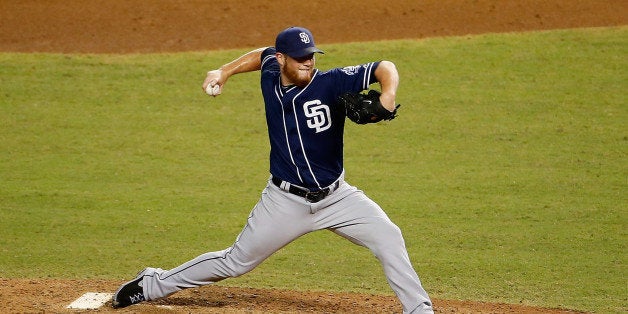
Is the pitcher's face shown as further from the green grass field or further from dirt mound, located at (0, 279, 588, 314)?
the green grass field

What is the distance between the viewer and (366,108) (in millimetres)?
4668

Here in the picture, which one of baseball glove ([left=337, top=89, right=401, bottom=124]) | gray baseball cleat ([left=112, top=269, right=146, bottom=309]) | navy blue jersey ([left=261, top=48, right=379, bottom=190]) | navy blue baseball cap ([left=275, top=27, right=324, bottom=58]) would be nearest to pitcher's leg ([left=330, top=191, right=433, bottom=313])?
navy blue jersey ([left=261, top=48, right=379, bottom=190])

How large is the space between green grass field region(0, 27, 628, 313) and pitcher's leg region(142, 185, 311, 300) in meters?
1.37

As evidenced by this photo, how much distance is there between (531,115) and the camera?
10.2 m

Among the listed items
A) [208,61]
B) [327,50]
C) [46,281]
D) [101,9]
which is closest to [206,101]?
[208,61]

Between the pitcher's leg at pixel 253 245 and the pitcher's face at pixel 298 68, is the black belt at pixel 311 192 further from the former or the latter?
the pitcher's face at pixel 298 68

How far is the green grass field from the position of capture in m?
7.04

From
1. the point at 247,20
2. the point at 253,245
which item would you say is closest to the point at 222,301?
the point at 253,245

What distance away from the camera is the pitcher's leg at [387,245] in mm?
5004

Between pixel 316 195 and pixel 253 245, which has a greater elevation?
pixel 316 195

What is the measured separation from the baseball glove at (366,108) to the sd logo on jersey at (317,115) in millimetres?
232

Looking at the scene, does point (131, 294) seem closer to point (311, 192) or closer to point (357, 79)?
point (311, 192)

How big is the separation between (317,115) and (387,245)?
2.61ft

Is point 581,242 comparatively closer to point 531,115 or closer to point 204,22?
point 531,115
